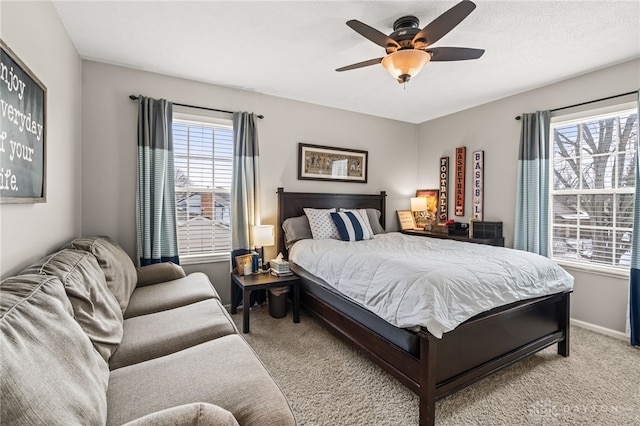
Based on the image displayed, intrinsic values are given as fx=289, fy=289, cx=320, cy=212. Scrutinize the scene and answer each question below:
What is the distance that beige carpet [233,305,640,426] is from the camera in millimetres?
1764

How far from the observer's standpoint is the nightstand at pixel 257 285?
2.86 m

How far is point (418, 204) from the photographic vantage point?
463cm

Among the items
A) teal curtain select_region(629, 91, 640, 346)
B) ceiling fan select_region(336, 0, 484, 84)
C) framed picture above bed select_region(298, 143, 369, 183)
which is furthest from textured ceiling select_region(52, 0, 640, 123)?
teal curtain select_region(629, 91, 640, 346)

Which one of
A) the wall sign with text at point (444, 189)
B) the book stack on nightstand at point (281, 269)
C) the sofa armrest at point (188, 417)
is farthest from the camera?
the wall sign with text at point (444, 189)

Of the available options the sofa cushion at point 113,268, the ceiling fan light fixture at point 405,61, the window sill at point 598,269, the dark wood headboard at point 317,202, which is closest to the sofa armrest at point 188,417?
the sofa cushion at point 113,268

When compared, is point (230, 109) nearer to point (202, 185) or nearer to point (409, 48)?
point (202, 185)

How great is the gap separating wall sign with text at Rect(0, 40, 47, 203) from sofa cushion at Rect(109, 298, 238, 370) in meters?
0.91

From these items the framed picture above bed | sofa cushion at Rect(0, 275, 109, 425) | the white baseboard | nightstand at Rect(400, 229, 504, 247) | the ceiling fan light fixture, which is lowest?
the white baseboard

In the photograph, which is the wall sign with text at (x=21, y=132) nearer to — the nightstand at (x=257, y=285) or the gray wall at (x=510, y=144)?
the nightstand at (x=257, y=285)

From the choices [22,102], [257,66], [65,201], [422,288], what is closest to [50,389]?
[22,102]

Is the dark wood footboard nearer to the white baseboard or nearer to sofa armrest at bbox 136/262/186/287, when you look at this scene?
the white baseboard

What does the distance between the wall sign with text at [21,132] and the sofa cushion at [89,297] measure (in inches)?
14.5

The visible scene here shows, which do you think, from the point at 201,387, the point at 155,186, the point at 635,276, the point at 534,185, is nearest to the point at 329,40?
the point at 155,186

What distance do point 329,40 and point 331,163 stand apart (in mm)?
1901
